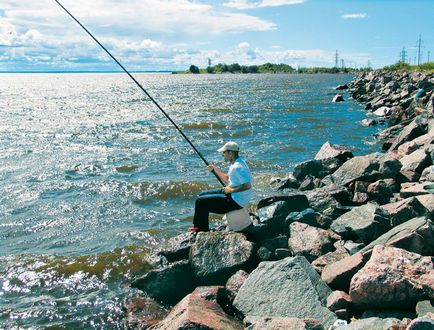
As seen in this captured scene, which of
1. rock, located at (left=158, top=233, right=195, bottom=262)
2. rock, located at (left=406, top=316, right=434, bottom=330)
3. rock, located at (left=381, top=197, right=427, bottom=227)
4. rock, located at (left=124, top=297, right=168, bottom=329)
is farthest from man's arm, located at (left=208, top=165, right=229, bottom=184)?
rock, located at (left=406, top=316, right=434, bottom=330)

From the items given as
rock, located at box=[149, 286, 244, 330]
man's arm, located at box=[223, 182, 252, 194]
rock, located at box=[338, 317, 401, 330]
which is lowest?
rock, located at box=[149, 286, 244, 330]

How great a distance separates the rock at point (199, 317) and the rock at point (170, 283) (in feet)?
3.62

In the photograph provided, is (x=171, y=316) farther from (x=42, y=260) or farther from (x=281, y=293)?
(x=42, y=260)

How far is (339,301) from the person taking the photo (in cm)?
573

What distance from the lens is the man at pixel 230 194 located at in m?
8.24

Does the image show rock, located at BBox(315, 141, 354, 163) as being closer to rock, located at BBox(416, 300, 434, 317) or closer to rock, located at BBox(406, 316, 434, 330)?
rock, located at BBox(416, 300, 434, 317)

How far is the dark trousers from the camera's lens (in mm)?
8453

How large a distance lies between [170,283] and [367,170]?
6.25 meters

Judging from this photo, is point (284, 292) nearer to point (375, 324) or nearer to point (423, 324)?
point (375, 324)

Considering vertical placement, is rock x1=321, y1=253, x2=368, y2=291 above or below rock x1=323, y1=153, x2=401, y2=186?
below

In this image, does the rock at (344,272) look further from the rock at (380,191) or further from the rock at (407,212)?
the rock at (380,191)

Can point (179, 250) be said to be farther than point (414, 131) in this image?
No

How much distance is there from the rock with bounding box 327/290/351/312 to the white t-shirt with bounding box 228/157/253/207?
291cm

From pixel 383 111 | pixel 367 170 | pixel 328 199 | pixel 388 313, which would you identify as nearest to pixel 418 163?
pixel 367 170
